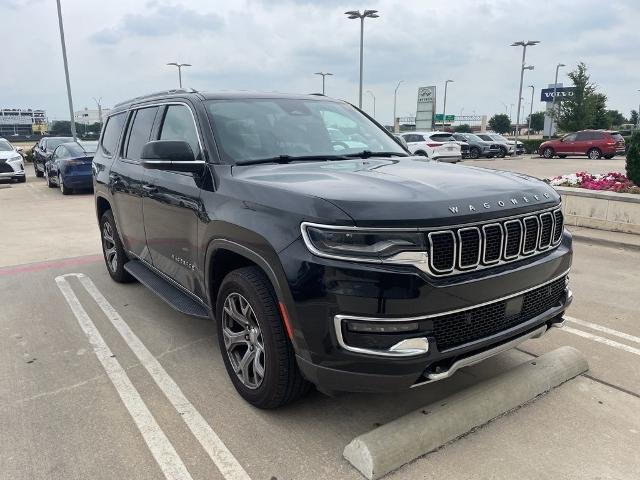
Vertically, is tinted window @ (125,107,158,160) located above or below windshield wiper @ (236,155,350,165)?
A: above

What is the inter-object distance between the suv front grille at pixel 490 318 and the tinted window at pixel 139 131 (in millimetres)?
3176

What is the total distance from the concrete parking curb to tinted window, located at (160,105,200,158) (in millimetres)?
2156

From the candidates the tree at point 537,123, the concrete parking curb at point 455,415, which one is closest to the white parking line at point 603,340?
the concrete parking curb at point 455,415

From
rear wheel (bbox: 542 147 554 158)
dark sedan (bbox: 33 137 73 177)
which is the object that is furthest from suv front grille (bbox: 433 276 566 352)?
rear wheel (bbox: 542 147 554 158)

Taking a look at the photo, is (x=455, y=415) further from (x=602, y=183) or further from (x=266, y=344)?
(x=602, y=183)

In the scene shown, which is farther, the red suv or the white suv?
the red suv

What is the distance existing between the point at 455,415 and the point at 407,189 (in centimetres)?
129

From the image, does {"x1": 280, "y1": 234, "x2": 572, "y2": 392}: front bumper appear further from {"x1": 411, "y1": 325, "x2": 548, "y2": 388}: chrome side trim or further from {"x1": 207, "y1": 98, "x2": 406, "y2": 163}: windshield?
{"x1": 207, "y1": 98, "x2": 406, "y2": 163}: windshield

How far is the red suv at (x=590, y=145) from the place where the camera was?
94.3 feet

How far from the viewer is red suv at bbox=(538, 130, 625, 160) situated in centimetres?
2873

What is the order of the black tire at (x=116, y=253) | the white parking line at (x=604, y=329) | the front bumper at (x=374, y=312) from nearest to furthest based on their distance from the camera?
1. the front bumper at (x=374, y=312)
2. the white parking line at (x=604, y=329)
3. the black tire at (x=116, y=253)

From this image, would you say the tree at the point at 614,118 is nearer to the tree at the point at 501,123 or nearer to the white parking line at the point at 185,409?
the tree at the point at 501,123

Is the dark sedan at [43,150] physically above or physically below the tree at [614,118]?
below

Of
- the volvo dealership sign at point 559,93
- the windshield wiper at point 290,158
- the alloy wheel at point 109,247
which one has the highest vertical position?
the volvo dealership sign at point 559,93
